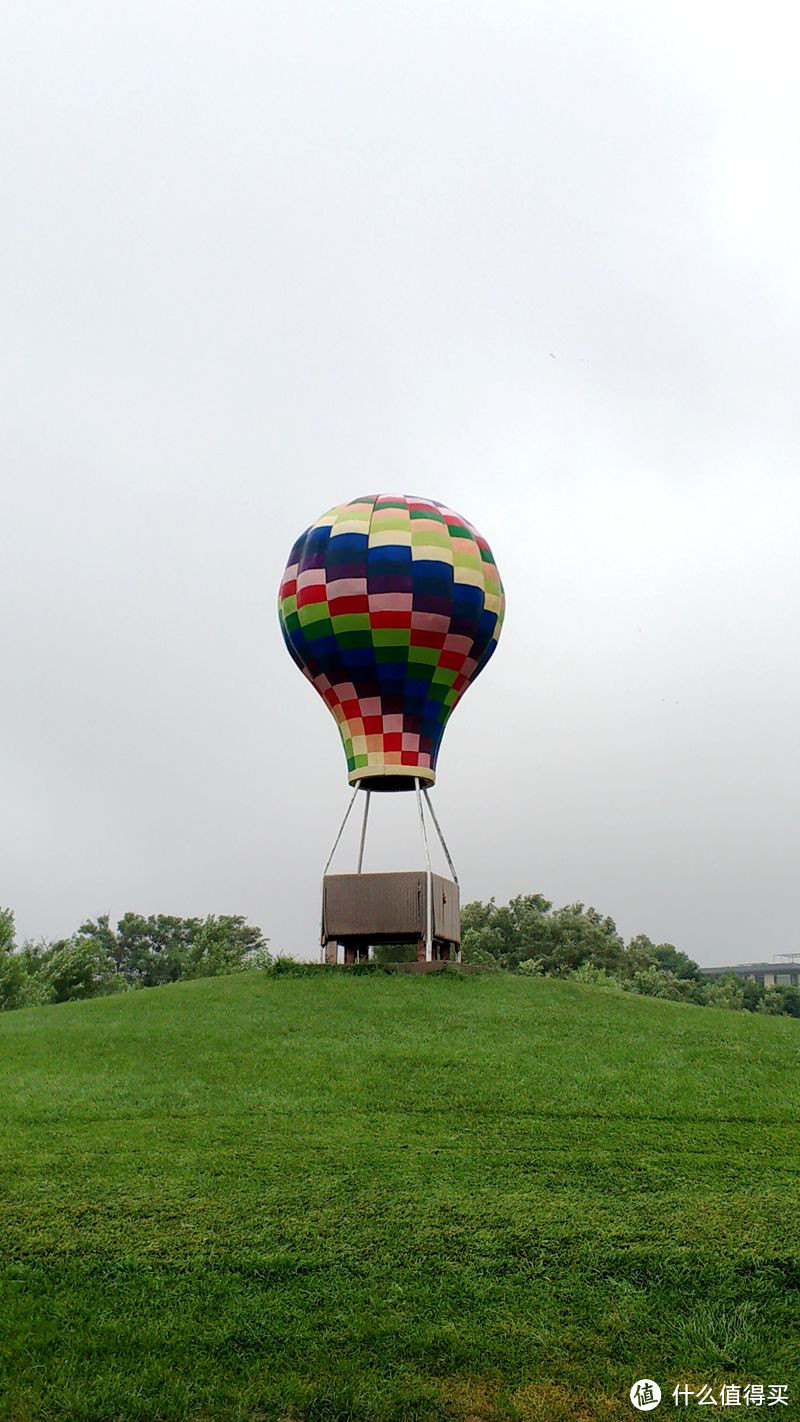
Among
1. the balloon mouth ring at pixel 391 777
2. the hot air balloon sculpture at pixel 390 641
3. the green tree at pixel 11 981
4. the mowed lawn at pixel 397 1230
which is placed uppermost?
the hot air balloon sculpture at pixel 390 641

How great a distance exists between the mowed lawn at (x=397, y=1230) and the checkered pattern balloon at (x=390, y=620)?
30.0 ft

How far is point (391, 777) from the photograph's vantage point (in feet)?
80.8

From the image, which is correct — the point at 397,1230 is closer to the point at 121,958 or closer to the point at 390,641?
the point at 390,641

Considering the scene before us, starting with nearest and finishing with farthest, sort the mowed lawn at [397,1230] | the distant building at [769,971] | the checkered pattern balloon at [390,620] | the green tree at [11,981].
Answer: the mowed lawn at [397,1230], the checkered pattern balloon at [390,620], the green tree at [11,981], the distant building at [769,971]

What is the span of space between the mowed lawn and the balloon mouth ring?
8477 millimetres

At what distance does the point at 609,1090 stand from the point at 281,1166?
4.79 m

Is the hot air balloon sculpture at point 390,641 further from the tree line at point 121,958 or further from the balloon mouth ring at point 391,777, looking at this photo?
the tree line at point 121,958

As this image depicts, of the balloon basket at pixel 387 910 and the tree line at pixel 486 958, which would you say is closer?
the balloon basket at pixel 387 910

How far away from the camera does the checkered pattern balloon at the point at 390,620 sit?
23500 millimetres

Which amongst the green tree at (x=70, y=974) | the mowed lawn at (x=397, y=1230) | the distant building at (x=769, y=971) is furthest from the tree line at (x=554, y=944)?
the distant building at (x=769, y=971)

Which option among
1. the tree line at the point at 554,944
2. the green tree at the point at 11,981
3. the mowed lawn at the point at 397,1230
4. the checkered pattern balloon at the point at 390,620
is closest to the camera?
the mowed lawn at the point at 397,1230

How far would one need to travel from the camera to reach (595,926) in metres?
51.4

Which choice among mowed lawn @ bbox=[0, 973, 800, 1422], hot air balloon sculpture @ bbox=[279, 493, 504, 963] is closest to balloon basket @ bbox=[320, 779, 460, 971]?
hot air balloon sculpture @ bbox=[279, 493, 504, 963]

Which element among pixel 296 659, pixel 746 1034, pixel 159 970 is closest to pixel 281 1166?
pixel 746 1034
